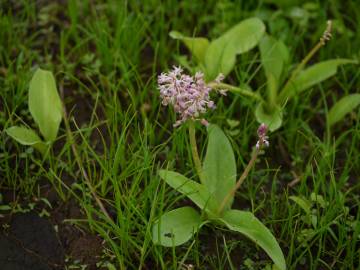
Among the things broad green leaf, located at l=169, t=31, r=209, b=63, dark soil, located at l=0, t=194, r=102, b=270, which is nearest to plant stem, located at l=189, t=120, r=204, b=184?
dark soil, located at l=0, t=194, r=102, b=270

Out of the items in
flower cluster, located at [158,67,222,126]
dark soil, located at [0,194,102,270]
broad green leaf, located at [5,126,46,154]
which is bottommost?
dark soil, located at [0,194,102,270]

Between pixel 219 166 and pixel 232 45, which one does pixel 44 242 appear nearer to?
pixel 219 166

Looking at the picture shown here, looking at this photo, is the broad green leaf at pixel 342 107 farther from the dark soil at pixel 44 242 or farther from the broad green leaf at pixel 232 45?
the dark soil at pixel 44 242

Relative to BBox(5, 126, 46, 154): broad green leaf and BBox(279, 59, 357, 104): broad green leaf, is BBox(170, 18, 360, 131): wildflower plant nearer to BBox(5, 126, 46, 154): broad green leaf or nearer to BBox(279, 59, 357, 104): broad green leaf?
BBox(279, 59, 357, 104): broad green leaf

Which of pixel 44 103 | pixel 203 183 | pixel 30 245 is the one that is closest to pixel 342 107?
pixel 203 183

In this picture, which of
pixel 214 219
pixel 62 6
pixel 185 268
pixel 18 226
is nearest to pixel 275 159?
pixel 214 219

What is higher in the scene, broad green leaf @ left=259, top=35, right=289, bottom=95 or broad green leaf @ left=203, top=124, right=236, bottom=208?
broad green leaf @ left=259, top=35, right=289, bottom=95

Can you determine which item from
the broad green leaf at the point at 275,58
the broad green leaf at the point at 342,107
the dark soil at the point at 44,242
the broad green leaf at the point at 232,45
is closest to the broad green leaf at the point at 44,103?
the dark soil at the point at 44,242
